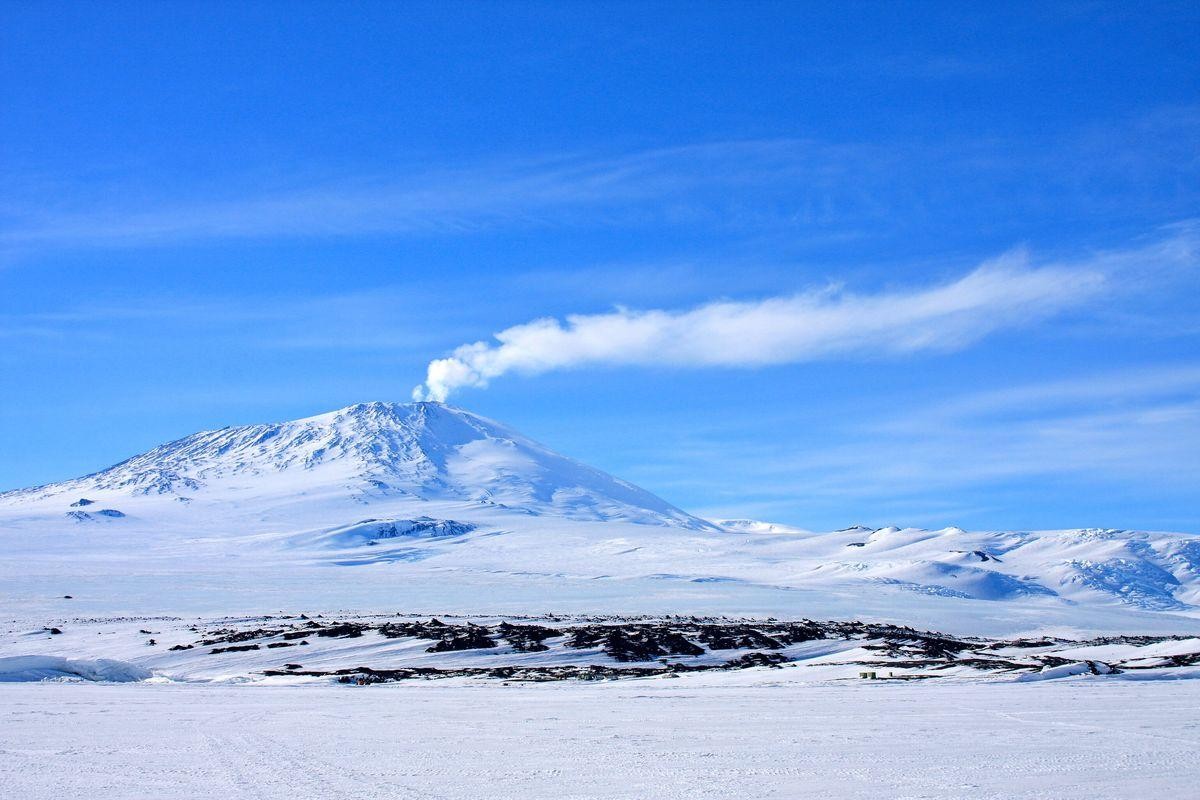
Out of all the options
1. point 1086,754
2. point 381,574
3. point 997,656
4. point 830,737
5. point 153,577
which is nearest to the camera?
point 1086,754

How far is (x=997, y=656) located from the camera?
28188 mm

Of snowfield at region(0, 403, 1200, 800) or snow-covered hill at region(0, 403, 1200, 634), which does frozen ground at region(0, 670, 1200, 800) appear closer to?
snowfield at region(0, 403, 1200, 800)

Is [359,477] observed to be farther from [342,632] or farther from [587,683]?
[587,683]

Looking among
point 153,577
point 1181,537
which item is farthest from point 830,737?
point 1181,537

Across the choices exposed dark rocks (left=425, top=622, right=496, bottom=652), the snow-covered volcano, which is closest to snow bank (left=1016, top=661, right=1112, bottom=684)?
exposed dark rocks (left=425, top=622, right=496, bottom=652)

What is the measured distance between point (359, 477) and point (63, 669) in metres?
141

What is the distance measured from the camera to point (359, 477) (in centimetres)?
16225

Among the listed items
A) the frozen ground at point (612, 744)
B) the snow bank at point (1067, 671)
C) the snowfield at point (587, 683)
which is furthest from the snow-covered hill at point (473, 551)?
the frozen ground at point (612, 744)

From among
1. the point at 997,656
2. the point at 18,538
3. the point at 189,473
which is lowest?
the point at 997,656

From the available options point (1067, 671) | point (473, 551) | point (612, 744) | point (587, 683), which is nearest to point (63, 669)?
point (587, 683)

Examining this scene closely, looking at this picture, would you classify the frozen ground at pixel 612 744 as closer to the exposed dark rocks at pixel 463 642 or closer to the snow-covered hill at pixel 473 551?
the exposed dark rocks at pixel 463 642

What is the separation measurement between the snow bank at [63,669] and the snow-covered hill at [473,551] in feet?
71.8

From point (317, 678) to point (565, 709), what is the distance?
986 centimetres

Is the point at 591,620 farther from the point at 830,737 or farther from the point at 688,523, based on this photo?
the point at 688,523
